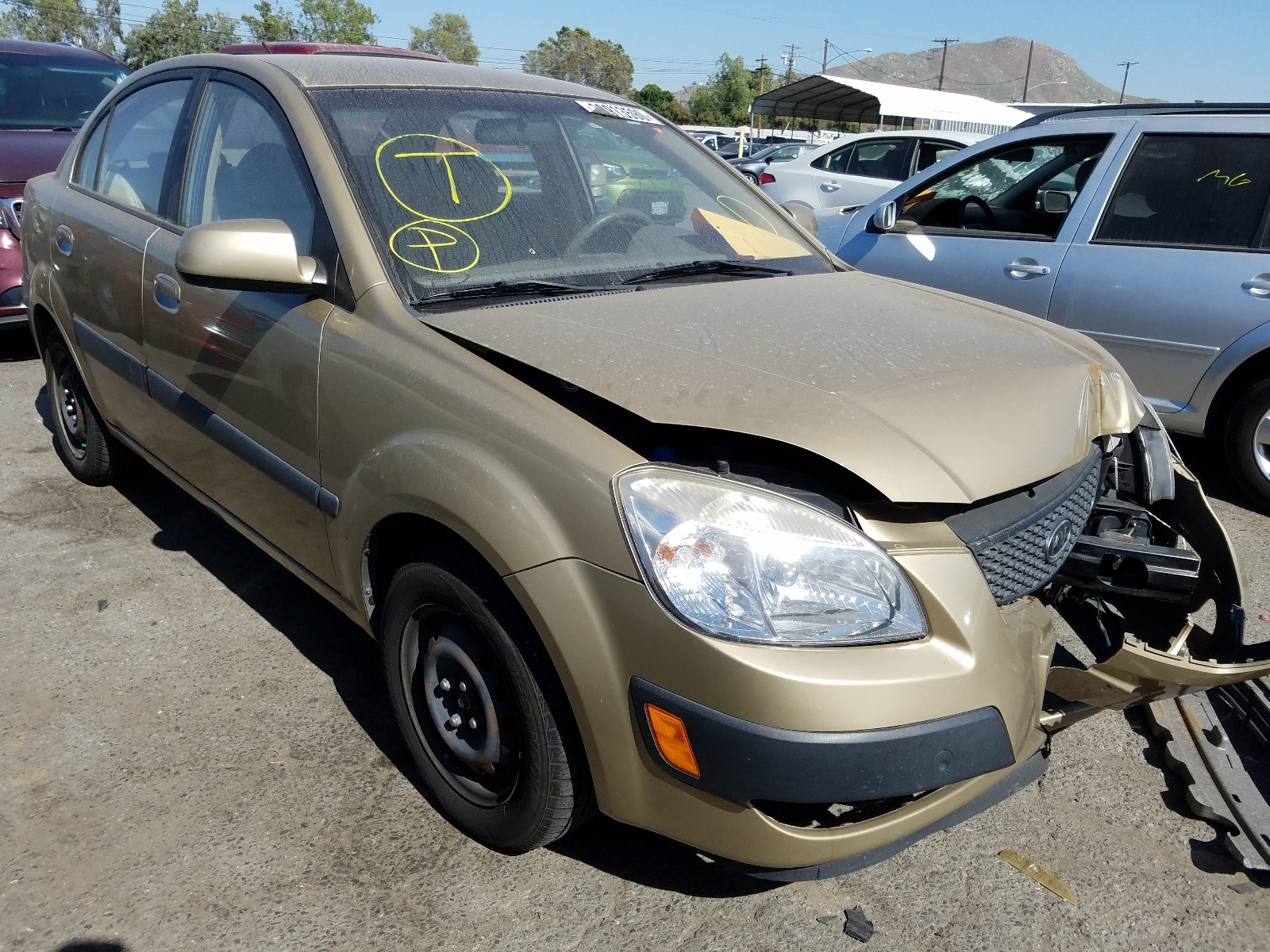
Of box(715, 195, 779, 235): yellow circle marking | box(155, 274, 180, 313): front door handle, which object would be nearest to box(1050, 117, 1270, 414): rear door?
box(715, 195, 779, 235): yellow circle marking

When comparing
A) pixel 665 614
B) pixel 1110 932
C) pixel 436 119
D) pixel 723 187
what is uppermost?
pixel 436 119

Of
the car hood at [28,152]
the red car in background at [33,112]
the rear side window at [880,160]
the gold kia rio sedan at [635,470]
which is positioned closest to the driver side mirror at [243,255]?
the gold kia rio sedan at [635,470]

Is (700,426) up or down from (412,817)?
up

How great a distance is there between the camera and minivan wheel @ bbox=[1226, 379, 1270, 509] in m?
4.17

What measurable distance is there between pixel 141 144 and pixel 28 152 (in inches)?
140

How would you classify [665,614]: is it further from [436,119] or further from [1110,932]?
[436,119]

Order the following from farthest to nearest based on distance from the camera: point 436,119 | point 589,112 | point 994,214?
point 994,214 < point 589,112 < point 436,119

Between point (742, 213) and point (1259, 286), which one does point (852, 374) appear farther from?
point (1259, 286)

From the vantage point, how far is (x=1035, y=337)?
2357 mm

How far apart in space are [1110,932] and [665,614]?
126 cm

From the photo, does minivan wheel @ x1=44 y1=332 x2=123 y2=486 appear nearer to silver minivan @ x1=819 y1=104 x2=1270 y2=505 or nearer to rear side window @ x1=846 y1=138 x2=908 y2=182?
silver minivan @ x1=819 y1=104 x2=1270 y2=505

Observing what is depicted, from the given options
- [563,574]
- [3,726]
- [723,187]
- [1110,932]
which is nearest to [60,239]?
[3,726]

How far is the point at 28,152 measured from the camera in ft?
20.1

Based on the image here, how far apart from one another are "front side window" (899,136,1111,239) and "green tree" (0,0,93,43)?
84763 mm
